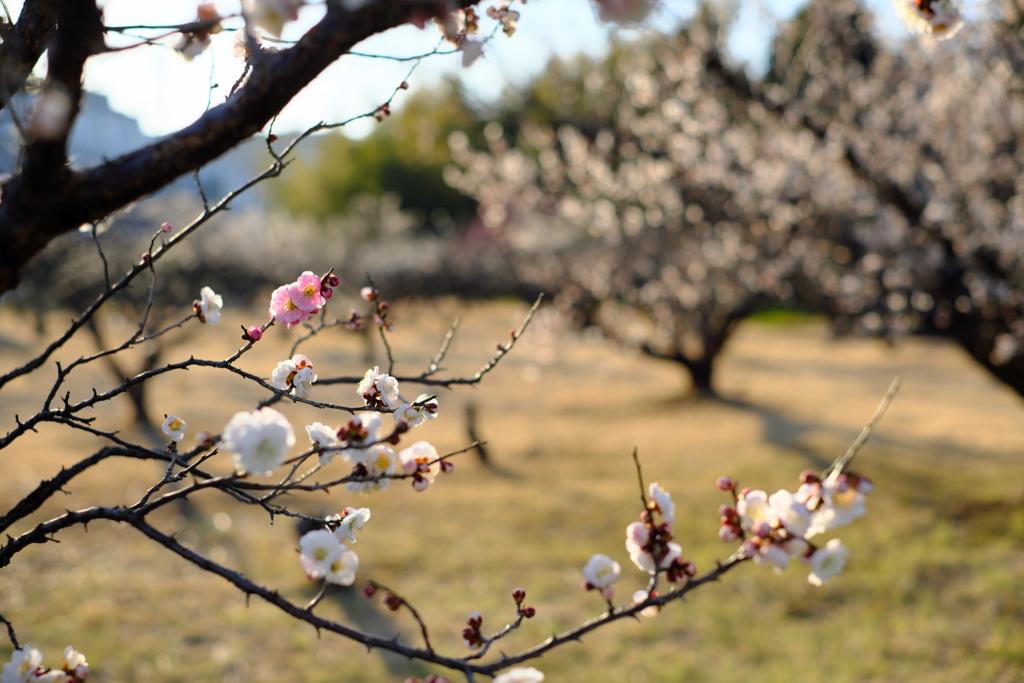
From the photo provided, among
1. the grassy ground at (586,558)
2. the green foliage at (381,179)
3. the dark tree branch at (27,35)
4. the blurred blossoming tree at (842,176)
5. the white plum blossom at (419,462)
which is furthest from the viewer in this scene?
the green foliage at (381,179)

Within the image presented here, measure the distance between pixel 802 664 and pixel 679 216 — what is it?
5571 mm

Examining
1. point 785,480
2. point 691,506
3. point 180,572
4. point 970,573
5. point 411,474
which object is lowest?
point 970,573

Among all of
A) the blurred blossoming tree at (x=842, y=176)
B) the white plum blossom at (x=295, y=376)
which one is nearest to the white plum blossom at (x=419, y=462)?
the white plum blossom at (x=295, y=376)

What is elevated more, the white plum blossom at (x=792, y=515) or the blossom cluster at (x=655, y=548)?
the blossom cluster at (x=655, y=548)

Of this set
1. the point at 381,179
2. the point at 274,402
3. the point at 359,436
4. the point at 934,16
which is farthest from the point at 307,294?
the point at 381,179

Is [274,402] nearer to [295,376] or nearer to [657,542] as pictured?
[295,376]

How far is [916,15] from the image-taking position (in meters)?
1.76

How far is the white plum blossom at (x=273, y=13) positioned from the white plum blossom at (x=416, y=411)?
75 centimetres

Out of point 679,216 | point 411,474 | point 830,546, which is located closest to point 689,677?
point 830,546

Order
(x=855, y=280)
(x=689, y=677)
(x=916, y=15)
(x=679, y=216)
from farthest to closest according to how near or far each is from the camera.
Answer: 1. (x=679, y=216)
2. (x=855, y=280)
3. (x=689, y=677)
4. (x=916, y=15)

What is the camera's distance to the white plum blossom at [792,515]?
1.39 metres

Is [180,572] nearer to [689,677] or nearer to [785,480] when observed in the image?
[689,677]

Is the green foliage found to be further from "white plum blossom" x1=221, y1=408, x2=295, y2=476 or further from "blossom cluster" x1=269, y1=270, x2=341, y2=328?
"white plum blossom" x1=221, y1=408, x2=295, y2=476

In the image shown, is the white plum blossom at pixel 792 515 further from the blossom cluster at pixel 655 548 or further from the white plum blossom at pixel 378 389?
the white plum blossom at pixel 378 389
